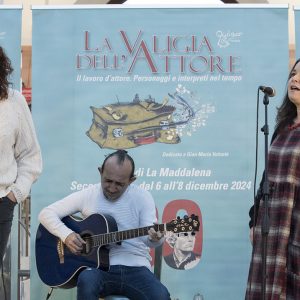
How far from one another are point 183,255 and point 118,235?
1158 millimetres

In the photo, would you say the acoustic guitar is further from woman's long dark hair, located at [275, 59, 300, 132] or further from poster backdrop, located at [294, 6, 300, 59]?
poster backdrop, located at [294, 6, 300, 59]

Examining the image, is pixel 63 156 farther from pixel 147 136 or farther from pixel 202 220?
pixel 202 220

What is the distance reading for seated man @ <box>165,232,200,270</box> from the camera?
5.61 meters

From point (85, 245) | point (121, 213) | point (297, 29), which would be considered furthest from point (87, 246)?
point (297, 29)

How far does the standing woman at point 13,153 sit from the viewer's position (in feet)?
12.0

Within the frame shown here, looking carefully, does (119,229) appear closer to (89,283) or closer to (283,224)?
(89,283)

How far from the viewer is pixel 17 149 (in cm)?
380

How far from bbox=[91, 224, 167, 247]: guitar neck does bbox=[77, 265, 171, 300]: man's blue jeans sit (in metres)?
0.16

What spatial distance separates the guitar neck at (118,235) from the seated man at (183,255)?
1.09 meters

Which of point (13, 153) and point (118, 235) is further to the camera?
point (118, 235)

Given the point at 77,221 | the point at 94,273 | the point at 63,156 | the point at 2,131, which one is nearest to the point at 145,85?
the point at 63,156

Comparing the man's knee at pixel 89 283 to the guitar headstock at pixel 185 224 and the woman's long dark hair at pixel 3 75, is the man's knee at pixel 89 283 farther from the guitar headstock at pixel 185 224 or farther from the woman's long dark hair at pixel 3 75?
the woman's long dark hair at pixel 3 75

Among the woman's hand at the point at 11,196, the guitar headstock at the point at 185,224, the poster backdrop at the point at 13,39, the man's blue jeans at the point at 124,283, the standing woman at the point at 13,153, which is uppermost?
the poster backdrop at the point at 13,39

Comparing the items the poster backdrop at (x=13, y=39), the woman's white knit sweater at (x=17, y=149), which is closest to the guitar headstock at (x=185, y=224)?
the woman's white knit sweater at (x=17, y=149)
